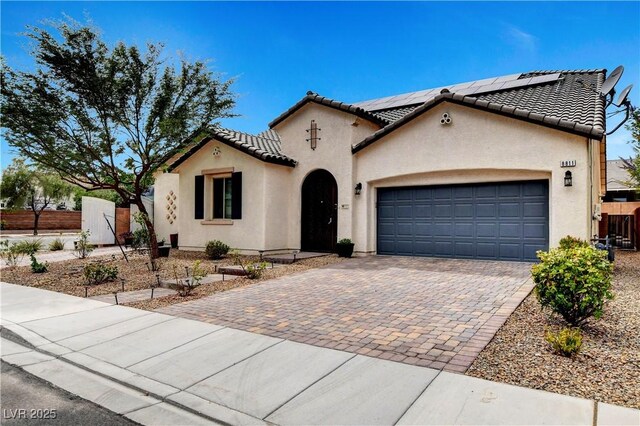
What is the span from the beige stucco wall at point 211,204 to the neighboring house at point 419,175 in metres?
0.05

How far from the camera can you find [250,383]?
3777mm

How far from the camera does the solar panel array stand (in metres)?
14.3

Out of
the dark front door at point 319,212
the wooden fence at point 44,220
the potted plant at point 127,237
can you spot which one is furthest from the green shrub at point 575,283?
the wooden fence at point 44,220

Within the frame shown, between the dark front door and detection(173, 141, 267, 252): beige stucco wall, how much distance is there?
1.67 meters

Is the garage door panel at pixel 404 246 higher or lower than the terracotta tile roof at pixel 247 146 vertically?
lower

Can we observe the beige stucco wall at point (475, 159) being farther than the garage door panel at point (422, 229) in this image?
No

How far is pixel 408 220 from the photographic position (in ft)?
40.9

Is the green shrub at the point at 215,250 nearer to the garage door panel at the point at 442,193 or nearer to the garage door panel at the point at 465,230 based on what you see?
the garage door panel at the point at 442,193

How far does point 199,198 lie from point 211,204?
1.75 ft

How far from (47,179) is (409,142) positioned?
31728 millimetres

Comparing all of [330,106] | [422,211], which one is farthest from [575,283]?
[330,106]

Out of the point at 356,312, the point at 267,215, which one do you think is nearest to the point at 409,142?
the point at 267,215

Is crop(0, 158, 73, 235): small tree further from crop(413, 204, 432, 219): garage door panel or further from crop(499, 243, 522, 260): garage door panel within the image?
crop(499, 243, 522, 260): garage door panel

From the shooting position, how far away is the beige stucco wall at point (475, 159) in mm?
9680
